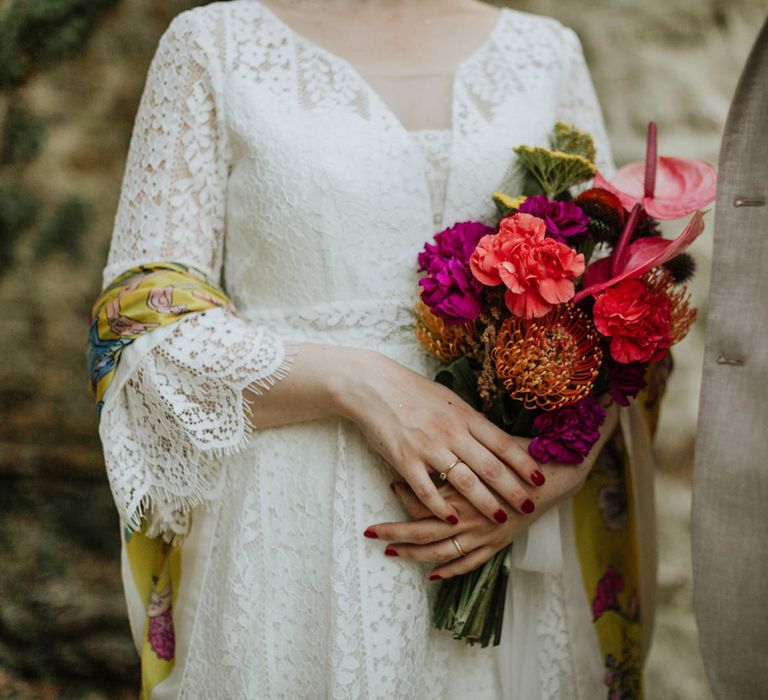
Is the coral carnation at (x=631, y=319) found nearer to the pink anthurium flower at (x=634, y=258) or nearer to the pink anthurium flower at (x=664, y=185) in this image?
the pink anthurium flower at (x=634, y=258)

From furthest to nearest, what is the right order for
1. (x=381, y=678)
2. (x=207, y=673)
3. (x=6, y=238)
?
1. (x=6, y=238)
2. (x=207, y=673)
3. (x=381, y=678)

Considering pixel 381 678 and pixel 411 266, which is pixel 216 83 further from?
pixel 381 678

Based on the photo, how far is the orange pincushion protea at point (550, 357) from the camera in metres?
0.90

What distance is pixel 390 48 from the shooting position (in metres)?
1.18

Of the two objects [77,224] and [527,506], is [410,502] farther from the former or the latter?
[77,224]

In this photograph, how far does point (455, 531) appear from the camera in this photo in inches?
39.1

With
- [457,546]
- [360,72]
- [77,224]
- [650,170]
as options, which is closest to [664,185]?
[650,170]

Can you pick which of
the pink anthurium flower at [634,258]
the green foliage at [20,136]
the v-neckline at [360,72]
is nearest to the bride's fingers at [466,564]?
the pink anthurium flower at [634,258]

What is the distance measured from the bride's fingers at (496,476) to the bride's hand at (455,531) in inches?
1.2

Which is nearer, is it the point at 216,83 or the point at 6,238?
the point at 216,83

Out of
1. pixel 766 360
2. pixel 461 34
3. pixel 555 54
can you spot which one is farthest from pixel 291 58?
pixel 766 360

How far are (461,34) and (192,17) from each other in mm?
406

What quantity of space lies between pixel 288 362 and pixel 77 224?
3.12 ft

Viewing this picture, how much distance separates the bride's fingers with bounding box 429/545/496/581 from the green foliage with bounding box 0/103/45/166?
1.27 metres
